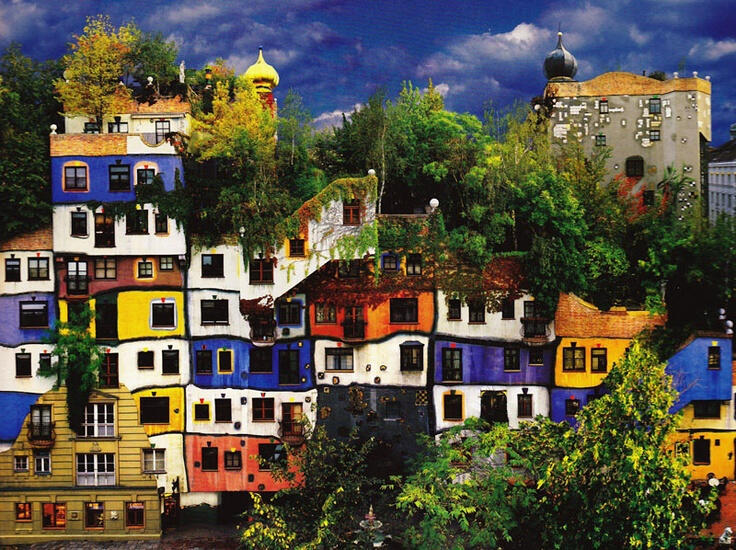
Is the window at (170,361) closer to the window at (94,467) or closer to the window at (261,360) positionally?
the window at (261,360)

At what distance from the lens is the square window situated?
4069cm

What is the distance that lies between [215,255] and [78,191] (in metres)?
6.98

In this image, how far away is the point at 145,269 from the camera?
40.4 metres

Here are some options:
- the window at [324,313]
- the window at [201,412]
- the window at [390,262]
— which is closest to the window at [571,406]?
the window at [390,262]

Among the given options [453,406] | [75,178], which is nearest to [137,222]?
[75,178]

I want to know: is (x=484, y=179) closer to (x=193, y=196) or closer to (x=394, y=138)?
(x=394, y=138)

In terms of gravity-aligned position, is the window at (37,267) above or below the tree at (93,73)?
below

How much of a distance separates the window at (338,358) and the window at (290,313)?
2069mm

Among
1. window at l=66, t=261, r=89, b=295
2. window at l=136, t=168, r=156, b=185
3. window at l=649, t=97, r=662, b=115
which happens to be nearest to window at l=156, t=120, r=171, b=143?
window at l=136, t=168, r=156, b=185

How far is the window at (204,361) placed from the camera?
4072cm

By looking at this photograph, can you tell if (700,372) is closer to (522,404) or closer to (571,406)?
(571,406)

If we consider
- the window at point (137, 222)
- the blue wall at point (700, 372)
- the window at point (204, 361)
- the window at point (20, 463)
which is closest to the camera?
the blue wall at point (700, 372)

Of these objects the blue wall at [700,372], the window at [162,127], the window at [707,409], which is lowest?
the window at [707,409]

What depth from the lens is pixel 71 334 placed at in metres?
40.0
